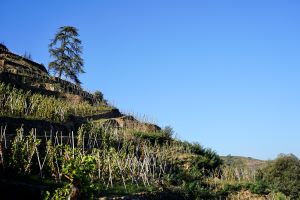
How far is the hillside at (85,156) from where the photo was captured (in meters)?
17.9

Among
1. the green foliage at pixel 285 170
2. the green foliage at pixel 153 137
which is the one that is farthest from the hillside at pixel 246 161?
the green foliage at pixel 153 137

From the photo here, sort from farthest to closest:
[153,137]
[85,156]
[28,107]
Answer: [153,137], [28,107], [85,156]

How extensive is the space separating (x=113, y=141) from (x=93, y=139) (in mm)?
2005

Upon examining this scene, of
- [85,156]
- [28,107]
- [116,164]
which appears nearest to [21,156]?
[116,164]

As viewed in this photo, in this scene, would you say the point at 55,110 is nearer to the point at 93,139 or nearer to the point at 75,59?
the point at 93,139

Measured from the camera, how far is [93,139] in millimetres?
29734

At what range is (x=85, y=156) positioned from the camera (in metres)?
10.6

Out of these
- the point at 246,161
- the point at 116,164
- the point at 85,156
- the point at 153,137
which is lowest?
the point at 85,156

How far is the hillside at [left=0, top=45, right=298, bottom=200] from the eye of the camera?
17938mm

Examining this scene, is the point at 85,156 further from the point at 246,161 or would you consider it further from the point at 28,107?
the point at 246,161

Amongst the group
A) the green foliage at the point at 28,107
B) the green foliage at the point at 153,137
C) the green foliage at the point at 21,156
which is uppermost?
the green foliage at the point at 28,107

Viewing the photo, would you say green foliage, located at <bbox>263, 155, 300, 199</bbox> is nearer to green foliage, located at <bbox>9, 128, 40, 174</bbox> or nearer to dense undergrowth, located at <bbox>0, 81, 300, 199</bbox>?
dense undergrowth, located at <bbox>0, 81, 300, 199</bbox>

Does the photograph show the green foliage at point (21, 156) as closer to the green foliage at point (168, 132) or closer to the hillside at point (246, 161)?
the green foliage at point (168, 132)

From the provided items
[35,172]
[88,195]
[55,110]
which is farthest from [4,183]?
[55,110]
